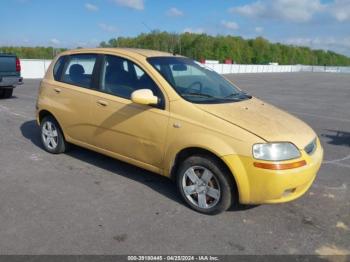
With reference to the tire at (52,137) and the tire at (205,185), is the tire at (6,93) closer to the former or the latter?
the tire at (52,137)

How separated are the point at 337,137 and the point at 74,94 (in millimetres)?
5568

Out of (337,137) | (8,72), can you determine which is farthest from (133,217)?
(8,72)

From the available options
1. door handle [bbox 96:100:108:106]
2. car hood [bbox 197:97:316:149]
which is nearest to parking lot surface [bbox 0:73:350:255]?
car hood [bbox 197:97:316:149]

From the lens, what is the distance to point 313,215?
4.12 metres

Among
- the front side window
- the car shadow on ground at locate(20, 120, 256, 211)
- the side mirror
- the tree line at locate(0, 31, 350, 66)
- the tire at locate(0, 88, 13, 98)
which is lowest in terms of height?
the car shadow on ground at locate(20, 120, 256, 211)

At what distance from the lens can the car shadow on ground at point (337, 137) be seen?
7.47m

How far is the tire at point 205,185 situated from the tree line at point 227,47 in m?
56.0

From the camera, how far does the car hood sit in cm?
385

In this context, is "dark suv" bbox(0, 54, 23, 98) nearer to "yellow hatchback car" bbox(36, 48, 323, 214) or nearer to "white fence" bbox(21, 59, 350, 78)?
"yellow hatchback car" bbox(36, 48, 323, 214)

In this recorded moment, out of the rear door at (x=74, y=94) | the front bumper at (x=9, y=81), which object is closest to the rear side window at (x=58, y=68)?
the rear door at (x=74, y=94)

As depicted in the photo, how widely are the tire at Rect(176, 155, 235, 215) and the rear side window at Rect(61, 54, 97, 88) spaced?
2046 mm

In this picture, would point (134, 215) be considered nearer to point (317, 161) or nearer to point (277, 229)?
point (277, 229)

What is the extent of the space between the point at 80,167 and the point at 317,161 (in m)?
3.23

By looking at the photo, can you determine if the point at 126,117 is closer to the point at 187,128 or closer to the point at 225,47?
the point at 187,128
